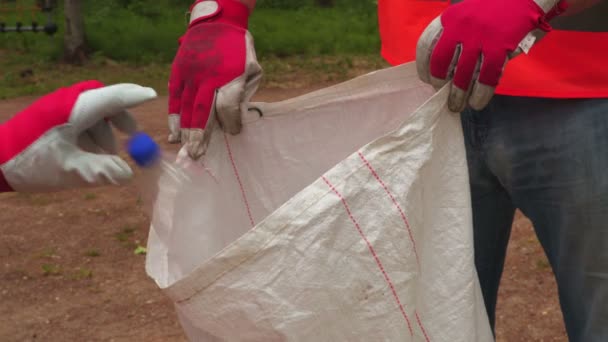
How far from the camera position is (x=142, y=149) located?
146 centimetres

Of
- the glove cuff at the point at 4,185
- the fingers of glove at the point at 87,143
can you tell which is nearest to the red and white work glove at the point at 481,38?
the fingers of glove at the point at 87,143

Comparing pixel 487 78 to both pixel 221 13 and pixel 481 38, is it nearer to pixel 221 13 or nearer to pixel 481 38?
pixel 481 38

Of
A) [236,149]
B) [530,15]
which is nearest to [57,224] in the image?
[236,149]

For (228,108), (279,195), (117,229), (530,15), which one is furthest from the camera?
(117,229)

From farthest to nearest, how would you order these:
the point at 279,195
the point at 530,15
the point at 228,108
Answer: the point at 279,195 → the point at 228,108 → the point at 530,15

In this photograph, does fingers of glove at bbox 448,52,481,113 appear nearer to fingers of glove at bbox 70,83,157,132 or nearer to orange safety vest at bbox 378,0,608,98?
orange safety vest at bbox 378,0,608,98

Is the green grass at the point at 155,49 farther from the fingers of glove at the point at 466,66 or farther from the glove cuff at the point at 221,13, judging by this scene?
the fingers of glove at the point at 466,66

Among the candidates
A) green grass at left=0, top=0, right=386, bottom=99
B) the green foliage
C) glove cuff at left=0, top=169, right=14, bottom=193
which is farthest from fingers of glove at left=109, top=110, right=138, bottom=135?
the green foliage

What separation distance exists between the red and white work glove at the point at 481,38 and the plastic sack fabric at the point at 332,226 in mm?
84

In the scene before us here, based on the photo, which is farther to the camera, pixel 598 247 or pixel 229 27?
pixel 229 27

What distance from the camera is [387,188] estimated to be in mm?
1303

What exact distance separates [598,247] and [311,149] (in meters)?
0.59

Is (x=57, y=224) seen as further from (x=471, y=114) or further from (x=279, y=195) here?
(x=471, y=114)

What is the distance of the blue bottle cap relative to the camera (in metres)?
1.46
